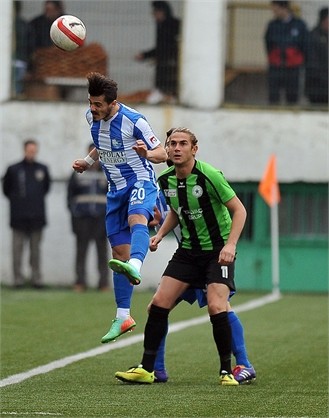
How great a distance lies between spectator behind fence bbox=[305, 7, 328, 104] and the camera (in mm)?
22766

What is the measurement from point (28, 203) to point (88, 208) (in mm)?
1057

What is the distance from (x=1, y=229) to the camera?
22766 millimetres

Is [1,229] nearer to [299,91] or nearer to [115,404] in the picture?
[299,91]

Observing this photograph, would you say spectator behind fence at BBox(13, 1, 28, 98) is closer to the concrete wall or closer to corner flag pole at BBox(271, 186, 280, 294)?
the concrete wall

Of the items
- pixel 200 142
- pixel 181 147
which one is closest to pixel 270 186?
pixel 200 142

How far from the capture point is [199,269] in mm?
9828

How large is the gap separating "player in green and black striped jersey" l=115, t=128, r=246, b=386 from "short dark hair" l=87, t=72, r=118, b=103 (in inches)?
28.3

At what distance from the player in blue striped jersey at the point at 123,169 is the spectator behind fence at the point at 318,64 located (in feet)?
42.0

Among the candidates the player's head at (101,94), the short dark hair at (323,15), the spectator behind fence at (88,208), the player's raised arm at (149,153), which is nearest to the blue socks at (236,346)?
the player's raised arm at (149,153)

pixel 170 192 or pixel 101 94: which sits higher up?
pixel 101 94

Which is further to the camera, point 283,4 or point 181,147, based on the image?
point 283,4

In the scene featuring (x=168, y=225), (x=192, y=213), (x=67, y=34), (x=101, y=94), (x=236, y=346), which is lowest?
(x=236, y=346)

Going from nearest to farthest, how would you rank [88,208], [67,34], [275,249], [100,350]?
1. [67,34]
2. [100,350]
3. [88,208]
4. [275,249]

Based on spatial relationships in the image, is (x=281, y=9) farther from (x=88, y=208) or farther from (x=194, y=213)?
(x=194, y=213)
